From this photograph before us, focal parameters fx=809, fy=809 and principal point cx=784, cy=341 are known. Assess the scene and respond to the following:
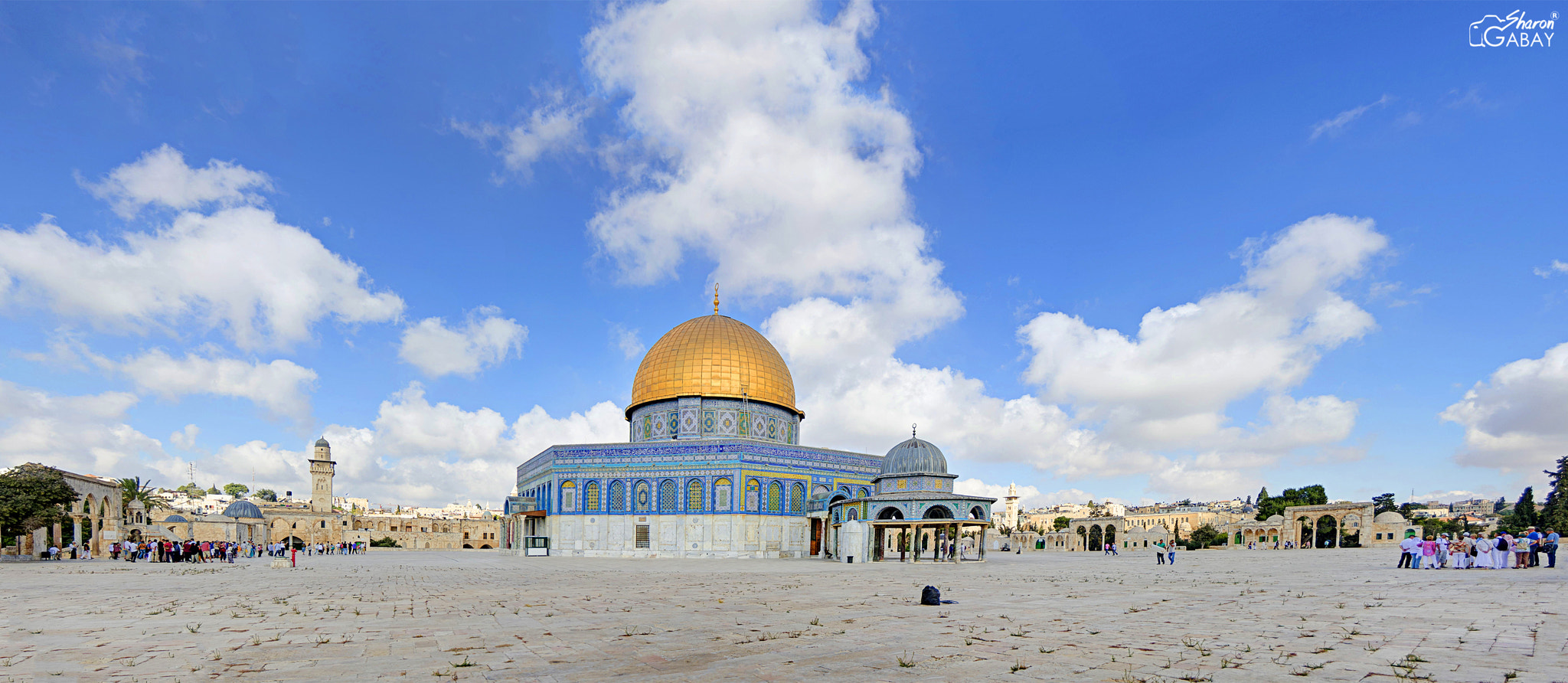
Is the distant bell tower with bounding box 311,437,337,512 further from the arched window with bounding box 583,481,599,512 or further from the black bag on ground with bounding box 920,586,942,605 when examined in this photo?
the black bag on ground with bounding box 920,586,942,605

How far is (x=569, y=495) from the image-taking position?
151 ft

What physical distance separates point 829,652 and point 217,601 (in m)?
11.8

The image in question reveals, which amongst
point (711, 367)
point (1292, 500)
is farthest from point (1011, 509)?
point (711, 367)

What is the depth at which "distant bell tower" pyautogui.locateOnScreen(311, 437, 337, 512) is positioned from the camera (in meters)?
81.9

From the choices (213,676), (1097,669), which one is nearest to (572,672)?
(213,676)

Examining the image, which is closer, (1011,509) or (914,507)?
(914,507)

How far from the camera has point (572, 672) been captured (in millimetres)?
7113

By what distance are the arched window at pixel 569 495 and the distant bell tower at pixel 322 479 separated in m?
50.0

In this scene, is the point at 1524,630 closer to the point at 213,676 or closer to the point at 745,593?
the point at 745,593

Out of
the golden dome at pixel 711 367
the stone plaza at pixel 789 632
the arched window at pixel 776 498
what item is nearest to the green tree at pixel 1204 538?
the golden dome at pixel 711 367

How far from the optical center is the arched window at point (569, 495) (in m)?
45.6

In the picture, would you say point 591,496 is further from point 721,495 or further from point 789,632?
point 789,632

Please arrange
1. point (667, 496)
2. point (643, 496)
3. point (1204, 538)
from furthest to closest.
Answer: point (1204, 538) → point (643, 496) → point (667, 496)

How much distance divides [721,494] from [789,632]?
112 ft
